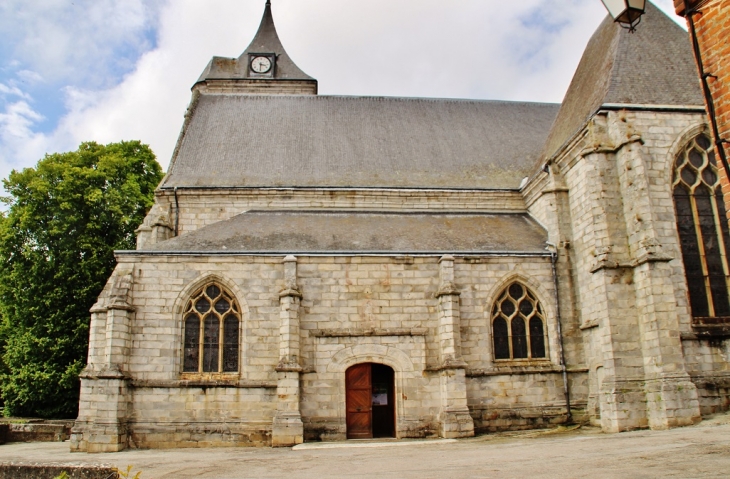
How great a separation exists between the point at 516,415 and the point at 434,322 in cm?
298

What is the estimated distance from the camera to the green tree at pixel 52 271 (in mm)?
20703

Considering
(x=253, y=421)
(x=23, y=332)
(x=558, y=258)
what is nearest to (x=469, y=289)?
(x=558, y=258)

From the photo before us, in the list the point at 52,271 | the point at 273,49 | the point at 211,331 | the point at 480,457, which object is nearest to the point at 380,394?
the point at 211,331

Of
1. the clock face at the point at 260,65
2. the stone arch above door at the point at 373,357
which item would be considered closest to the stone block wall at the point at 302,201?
the stone arch above door at the point at 373,357

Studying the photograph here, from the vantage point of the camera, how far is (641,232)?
1352 cm

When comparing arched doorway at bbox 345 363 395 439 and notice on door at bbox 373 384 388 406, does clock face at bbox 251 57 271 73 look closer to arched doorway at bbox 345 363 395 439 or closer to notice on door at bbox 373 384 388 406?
arched doorway at bbox 345 363 395 439

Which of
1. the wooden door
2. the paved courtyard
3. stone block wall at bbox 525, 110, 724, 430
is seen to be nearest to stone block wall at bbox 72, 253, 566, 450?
the wooden door

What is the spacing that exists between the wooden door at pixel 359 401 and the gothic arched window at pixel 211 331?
9.56 feet

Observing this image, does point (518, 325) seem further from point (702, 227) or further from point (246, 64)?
point (246, 64)

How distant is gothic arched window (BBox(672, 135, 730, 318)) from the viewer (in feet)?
44.8

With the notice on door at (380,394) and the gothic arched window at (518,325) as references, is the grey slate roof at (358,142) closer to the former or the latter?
the gothic arched window at (518,325)

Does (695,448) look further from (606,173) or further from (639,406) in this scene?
(606,173)

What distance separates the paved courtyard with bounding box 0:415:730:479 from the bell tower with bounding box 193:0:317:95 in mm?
18940

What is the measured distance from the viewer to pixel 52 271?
21.3 metres
